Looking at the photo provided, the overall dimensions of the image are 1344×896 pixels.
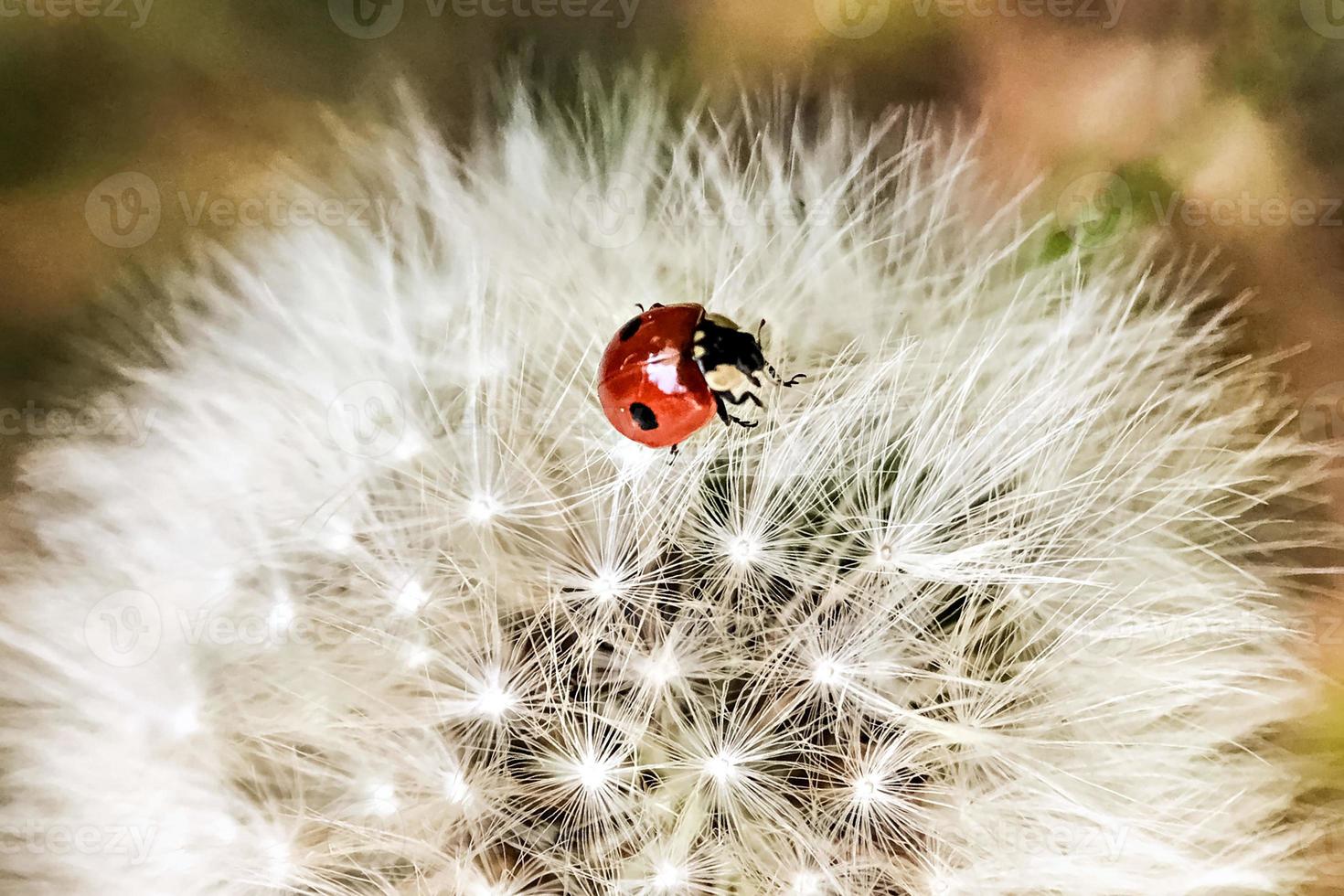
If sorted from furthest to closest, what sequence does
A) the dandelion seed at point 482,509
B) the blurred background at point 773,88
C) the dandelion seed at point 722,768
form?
the blurred background at point 773,88
the dandelion seed at point 482,509
the dandelion seed at point 722,768

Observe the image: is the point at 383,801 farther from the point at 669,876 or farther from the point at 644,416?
the point at 644,416

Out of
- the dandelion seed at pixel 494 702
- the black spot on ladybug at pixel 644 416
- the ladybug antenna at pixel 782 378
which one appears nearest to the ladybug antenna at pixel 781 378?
the ladybug antenna at pixel 782 378

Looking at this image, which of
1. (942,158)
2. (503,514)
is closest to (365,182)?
(503,514)

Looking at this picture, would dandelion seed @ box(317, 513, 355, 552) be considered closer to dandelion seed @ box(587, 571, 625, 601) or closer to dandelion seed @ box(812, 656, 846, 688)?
dandelion seed @ box(587, 571, 625, 601)

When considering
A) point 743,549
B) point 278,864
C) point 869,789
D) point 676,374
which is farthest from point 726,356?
point 278,864

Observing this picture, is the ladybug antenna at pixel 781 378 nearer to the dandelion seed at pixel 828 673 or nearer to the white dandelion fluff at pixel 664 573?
the white dandelion fluff at pixel 664 573
